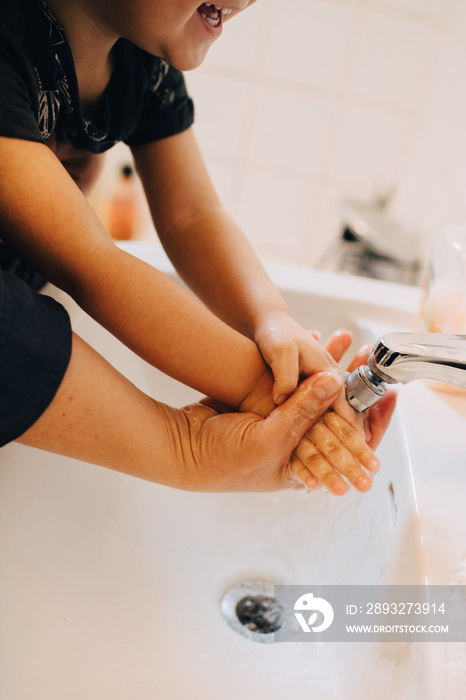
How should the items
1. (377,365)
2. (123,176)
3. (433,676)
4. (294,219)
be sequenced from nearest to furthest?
(433,676) → (377,365) → (123,176) → (294,219)

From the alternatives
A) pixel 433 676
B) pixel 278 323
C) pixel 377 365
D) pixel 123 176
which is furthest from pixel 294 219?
pixel 433 676

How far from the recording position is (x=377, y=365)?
43cm

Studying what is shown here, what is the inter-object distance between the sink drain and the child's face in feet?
1.60

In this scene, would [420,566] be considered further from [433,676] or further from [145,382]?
[145,382]

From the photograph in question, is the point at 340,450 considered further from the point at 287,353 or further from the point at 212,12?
the point at 212,12

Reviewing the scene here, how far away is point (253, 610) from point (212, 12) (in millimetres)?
535

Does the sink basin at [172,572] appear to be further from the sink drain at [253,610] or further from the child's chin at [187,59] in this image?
the child's chin at [187,59]

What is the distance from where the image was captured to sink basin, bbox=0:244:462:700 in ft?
1.44

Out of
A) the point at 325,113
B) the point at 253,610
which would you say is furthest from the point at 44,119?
the point at 325,113

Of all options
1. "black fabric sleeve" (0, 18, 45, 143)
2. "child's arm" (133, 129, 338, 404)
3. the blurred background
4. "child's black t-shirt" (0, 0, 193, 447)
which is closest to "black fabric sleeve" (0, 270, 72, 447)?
"child's black t-shirt" (0, 0, 193, 447)

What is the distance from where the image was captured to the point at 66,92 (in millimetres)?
535

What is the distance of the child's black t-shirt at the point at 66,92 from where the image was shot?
1.43ft

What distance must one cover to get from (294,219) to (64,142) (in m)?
1.30

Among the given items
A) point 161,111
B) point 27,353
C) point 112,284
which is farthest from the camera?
point 161,111
